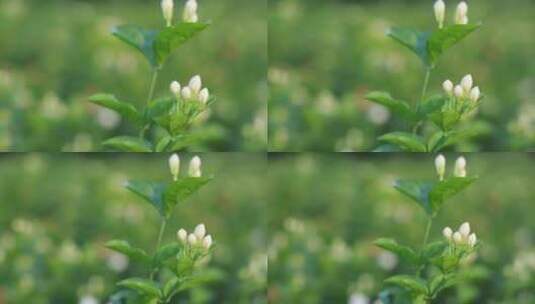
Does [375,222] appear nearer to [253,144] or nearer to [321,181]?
[321,181]

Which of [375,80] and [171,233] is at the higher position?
[375,80]

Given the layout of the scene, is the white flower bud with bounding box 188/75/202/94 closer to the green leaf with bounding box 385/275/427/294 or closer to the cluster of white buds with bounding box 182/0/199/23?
the cluster of white buds with bounding box 182/0/199/23

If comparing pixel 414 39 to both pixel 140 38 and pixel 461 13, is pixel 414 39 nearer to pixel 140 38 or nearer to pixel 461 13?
pixel 461 13

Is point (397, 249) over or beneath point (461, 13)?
beneath

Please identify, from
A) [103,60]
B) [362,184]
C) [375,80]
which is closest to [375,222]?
[362,184]

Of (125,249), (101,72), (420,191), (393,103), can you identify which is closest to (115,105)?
(125,249)

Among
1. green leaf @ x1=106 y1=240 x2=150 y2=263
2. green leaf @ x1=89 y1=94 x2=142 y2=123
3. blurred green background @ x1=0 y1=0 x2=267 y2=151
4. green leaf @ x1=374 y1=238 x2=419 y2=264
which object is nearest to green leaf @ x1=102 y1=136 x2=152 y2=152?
green leaf @ x1=89 y1=94 x2=142 y2=123
